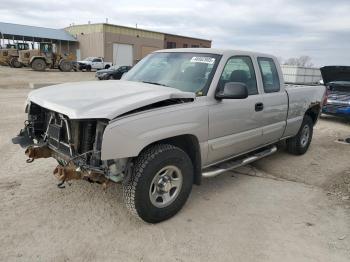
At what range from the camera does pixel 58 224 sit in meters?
3.63

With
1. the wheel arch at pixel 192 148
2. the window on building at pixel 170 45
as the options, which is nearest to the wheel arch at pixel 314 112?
the wheel arch at pixel 192 148

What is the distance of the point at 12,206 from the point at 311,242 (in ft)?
10.9

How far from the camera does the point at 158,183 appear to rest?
368 centimetres

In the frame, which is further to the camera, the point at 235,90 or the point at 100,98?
the point at 235,90

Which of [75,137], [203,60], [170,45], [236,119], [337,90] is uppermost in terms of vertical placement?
[170,45]

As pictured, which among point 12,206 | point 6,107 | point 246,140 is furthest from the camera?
point 6,107

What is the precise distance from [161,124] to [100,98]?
666 millimetres

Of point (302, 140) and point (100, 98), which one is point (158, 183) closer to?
point (100, 98)

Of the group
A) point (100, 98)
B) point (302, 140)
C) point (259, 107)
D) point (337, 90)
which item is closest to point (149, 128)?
point (100, 98)

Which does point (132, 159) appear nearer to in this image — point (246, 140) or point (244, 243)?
point (244, 243)

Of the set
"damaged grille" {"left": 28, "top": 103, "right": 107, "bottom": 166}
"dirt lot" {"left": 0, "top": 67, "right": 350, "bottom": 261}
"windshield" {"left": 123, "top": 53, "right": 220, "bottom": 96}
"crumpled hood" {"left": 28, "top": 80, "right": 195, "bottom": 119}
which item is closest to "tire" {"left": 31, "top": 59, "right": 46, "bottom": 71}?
"dirt lot" {"left": 0, "top": 67, "right": 350, "bottom": 261}


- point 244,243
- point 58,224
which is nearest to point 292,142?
point 244,243

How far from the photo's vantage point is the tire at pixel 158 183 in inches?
135

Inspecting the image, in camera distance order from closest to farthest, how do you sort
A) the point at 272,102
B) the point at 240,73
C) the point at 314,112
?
the point at 240,73
the point at 272,102
the point at 314,112
